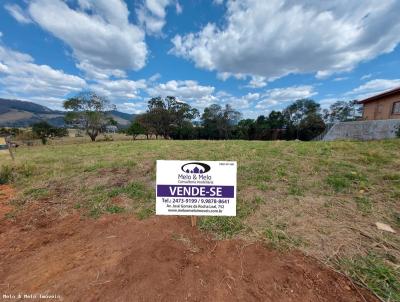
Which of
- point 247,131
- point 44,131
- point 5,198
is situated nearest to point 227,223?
point 5,198

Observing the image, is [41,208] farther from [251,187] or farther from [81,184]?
[251,187]

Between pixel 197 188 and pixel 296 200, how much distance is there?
225cm

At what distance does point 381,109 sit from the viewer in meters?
19.0

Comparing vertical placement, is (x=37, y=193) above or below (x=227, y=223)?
below

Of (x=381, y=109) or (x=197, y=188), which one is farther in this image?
(x=381, y=109)

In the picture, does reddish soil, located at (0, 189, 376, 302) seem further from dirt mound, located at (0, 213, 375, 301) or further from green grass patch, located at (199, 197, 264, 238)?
green grass patch, located at (199, 197, 264, 238)

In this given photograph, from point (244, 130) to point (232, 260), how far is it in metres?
39.5

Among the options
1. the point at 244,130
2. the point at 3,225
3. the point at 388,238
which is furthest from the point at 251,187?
the point at 244,130

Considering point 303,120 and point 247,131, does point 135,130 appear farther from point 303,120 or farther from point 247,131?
point 303,120

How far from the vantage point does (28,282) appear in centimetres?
205

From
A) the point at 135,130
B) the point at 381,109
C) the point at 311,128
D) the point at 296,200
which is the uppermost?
the point at 381,109

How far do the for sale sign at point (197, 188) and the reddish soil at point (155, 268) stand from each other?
41cm

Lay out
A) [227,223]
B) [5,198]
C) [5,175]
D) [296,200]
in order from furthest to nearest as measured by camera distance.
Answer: [5,175] → [5,198] → [296,200] → [227,223]

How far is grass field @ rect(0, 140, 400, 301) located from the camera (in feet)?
7.97
